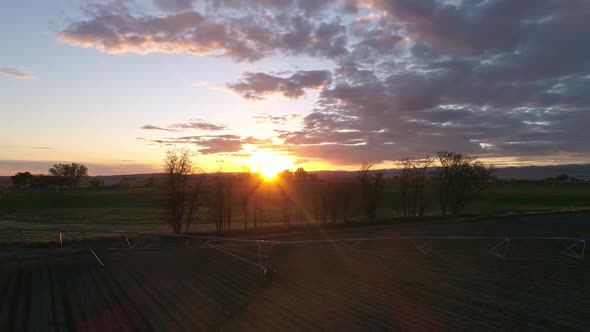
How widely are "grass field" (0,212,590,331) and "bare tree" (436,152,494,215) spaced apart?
37.8m

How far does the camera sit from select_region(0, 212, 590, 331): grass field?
38.1ft

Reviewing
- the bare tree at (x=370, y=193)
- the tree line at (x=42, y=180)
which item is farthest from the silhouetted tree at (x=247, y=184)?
the tree line at (x=42, y=180)

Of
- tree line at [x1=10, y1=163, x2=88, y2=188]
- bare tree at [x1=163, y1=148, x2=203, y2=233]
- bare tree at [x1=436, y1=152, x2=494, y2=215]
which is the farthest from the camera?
tree line at [x1=10, y1=163, x2=88, y2=188]

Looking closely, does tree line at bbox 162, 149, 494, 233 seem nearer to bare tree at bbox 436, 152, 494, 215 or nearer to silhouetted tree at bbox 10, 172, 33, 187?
bare tree at bbox 436, 152, 494, 215

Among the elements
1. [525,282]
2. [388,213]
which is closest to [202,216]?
[388,213]

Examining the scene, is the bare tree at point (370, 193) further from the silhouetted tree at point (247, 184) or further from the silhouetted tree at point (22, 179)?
the silhouetted tree at point (22, 179)

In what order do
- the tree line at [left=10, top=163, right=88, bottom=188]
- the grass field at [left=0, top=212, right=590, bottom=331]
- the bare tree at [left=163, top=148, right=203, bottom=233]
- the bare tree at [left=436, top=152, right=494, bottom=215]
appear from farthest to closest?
the tree line at [left=10, top=163, right=88, bottom=188]
the bare tree at [left=436, top=152, right=494, bottom=215]
the bare tree at [left=163, top=148, right=203, bottom=233]
the grass field at [left=0, top=212, right=590, bottom=331]

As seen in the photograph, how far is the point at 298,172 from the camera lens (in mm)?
111750

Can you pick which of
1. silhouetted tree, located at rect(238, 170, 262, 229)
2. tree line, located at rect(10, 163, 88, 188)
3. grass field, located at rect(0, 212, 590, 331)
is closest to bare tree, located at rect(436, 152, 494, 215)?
silhouetted tree, located at rect(238, 170, 262, 229)

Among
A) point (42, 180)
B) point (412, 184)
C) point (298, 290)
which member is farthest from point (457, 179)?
point (42, 180)

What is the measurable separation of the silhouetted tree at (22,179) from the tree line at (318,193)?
112434 millimetres

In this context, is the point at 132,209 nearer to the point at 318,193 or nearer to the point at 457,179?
the point at 318,193

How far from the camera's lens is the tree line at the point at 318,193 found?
40531 mm

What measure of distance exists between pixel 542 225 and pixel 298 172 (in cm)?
7768
